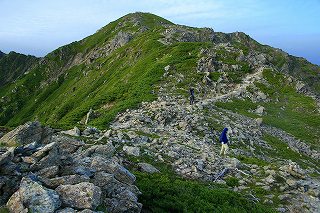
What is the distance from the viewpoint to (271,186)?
24.2 meters

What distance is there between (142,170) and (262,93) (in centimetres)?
3768

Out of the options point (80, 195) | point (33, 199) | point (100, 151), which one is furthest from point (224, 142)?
Result: point (33, 199)

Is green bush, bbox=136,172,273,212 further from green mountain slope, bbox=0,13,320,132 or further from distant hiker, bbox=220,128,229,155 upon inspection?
green mountain slope, bbox=0,13,320,132

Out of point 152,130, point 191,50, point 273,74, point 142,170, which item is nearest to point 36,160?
point 142,170

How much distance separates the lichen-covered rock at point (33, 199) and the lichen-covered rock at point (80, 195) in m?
0.32

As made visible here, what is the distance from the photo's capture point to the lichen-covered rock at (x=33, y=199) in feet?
40.4

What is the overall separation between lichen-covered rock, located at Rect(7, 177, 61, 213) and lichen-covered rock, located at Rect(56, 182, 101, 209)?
323 mm

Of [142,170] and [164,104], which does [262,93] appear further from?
[142,170]

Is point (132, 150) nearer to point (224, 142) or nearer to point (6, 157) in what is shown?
point (224, 142)

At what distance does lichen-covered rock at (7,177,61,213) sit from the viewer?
1230cm

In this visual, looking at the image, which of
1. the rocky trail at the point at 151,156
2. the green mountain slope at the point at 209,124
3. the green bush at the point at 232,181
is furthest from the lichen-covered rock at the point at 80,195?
the green bush at the point at 232,181

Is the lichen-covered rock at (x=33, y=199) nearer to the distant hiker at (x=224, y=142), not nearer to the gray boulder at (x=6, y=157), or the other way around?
the gray boulder at (x=6, y=157)

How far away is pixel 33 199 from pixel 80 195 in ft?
5.16

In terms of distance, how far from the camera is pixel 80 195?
1320 cm
